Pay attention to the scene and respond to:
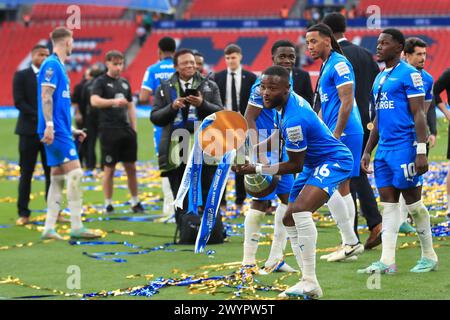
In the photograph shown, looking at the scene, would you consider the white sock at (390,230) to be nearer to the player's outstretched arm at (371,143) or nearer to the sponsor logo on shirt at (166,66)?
the player's outstretched arm at (371,143)

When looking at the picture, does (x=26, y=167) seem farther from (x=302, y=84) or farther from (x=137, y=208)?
(x=302, y=84)

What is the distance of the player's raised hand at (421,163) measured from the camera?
24.8ft

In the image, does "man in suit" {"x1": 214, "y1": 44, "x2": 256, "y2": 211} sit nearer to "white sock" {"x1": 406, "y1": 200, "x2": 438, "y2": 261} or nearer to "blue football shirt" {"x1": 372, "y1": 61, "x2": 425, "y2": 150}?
"blue football shirt" {"x1": 372, "y1": 61, "x2": 425, "y2": 150}

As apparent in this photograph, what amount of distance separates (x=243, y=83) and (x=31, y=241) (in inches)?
156

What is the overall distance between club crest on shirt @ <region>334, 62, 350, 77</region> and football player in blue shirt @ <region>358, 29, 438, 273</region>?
485 millimetres

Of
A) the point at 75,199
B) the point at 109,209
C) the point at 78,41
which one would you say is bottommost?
the point at 109,209

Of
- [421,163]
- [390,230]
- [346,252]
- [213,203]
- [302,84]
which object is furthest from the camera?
[302,84]

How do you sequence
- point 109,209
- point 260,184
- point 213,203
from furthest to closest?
point 109,209, point 260,184, point 213,203

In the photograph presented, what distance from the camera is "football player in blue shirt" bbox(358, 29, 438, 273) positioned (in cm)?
770

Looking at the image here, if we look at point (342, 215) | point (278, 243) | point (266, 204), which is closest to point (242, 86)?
point (342, 215)

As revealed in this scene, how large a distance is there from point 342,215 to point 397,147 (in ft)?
3.42

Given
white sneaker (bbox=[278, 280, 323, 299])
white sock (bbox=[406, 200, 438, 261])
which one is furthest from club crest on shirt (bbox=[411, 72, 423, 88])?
white sneaker (bbox=[278, 280, 323, 299])

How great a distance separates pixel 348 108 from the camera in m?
8.30

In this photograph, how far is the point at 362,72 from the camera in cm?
970
